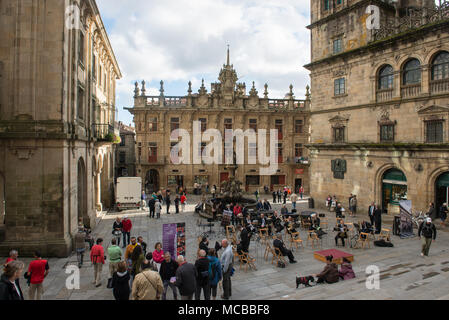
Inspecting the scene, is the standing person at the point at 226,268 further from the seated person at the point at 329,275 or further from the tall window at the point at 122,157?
the tall window at the point at 122,157

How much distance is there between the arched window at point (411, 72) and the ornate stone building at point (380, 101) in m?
0.06

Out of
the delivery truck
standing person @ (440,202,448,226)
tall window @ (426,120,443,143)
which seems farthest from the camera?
the delivery truck

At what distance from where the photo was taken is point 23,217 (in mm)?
13078

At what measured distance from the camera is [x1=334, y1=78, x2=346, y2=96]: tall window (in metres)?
24.0

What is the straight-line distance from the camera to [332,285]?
9.18 metres

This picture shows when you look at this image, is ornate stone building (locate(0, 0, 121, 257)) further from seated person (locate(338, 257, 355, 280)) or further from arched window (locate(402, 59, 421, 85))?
arched window (locate(402, 59, 421, 85))

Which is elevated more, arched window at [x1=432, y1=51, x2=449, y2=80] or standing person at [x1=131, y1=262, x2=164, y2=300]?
arched window at [x1=432, y1=51, x2=449, y2=80]

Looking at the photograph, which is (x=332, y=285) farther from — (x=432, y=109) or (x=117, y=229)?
(x=432, y=109)

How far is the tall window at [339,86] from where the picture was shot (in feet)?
78.9

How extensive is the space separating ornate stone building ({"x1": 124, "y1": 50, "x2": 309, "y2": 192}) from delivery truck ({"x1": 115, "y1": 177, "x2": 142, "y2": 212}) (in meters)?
12.8

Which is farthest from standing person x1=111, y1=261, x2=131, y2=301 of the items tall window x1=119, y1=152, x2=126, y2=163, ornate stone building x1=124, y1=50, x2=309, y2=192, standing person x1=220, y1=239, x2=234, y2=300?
tall window x1=119, y1=152, x2=126, y2=163
